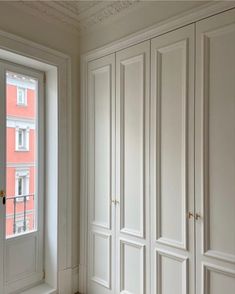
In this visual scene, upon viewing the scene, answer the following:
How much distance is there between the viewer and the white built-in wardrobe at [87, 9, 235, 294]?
1.72 metres

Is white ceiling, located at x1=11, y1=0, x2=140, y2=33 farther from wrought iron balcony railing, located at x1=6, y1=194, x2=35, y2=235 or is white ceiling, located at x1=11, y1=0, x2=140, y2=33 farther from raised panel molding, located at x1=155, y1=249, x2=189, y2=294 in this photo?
raised panel molding, located at x1=155, y1=249, x2=189, y2=294

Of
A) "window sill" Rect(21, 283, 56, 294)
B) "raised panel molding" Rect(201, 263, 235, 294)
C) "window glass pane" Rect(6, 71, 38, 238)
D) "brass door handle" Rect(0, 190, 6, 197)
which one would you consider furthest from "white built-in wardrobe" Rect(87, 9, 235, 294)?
"brass door handle" Rect(0, 190, 6, 197)

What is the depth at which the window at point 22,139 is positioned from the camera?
2.50 m

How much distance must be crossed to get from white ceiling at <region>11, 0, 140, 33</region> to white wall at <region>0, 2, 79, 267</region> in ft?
0.23

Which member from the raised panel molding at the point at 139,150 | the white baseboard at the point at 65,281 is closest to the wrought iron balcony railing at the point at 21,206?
the white baseboard at the point at 65,281

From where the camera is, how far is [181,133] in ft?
6.26

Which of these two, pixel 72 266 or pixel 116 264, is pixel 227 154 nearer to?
pixel 116 264

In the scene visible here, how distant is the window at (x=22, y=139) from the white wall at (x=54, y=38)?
48 centimetres

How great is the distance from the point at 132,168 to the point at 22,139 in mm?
1173

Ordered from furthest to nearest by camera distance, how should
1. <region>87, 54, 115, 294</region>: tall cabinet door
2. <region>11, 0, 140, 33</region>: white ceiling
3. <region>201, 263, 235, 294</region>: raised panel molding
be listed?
1. <region>87, 54, 115, 294</region>: tall cabinet door
2. <region>11, 0, 140, 33</region>: white ceiling
3. <region>201, 263, 235, 294</region>: raised panel molding

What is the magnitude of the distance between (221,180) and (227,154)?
0.60 ft

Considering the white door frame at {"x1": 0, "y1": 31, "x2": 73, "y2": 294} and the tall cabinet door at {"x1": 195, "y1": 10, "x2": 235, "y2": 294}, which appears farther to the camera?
the white door frame at {"x1": 0, "y1": 31, "x2": 73, "y2": 294}

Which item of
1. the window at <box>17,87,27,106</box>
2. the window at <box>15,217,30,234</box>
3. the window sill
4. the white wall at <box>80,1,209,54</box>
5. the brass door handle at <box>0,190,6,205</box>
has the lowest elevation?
the window sill

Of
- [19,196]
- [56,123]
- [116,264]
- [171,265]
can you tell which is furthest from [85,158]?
[171,265]
